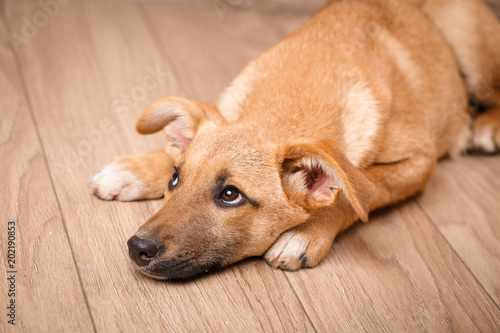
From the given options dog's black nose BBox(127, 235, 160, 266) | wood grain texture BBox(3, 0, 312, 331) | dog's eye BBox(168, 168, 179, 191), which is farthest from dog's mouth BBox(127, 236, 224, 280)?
dog's eye BBox(168, 168, 179, 191)

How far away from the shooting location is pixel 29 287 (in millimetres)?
2559

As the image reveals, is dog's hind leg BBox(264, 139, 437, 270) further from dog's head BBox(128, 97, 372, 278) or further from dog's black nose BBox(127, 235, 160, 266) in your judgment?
dog's black nose BBox(127, 235, 160, 266)

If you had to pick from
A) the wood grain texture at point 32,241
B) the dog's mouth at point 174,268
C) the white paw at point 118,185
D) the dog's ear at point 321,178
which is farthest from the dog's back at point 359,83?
the wood grain texture at point 32,241

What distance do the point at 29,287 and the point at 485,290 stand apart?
8.41 ft

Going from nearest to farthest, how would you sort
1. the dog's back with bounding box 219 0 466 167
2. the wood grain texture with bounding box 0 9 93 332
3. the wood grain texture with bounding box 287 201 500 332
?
1. the wood grain texture with bounding box 0 9 93 332
2. the wood grain texture with bounding box 287 201 500 332
3. the dog's back with bounding box 219 0 466 167

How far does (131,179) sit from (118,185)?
0.29 ft

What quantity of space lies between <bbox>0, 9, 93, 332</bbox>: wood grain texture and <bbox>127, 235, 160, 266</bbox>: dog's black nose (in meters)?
0.36

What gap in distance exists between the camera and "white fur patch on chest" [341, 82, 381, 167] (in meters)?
3.07

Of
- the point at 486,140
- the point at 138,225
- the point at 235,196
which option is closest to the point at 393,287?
the point at 235,196

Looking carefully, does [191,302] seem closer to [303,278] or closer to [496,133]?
[303,278]

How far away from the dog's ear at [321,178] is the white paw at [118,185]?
3.22 ft

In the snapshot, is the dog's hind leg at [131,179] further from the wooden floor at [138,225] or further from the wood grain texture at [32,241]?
the wood grain texture at [32,241]

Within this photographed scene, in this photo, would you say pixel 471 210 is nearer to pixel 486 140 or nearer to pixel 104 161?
pixel 486 140

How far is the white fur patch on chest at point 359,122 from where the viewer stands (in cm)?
307
